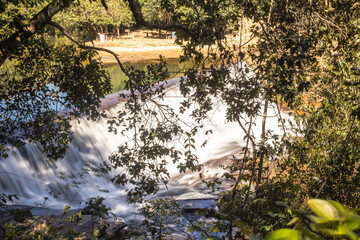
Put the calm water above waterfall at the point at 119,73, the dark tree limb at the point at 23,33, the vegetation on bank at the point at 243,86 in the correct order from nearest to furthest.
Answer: the vegetation on bank at the point at 243,86 → the dark tree limb at the point at 23,33 → the calm water above waterfall at the point at 119,73

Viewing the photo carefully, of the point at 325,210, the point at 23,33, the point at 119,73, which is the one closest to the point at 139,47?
the point at 119,73

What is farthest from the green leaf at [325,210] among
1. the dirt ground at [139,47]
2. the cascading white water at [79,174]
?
the dirt ground at [139,47]

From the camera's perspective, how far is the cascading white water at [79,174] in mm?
7043

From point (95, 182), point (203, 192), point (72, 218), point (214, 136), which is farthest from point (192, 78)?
point (214, 136)

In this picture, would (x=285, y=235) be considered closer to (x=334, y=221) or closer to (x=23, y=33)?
(x=334, y=221)

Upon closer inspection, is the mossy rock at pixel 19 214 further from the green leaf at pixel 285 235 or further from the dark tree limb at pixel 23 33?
the green leaf at pixel 285 235

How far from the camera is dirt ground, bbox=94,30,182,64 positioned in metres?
23.4

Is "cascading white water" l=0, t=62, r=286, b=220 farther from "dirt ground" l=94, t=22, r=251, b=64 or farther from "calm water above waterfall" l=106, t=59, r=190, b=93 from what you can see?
"dirt ground" l=94, t=22, r=251, b=64

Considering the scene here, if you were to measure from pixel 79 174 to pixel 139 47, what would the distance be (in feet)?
68.5

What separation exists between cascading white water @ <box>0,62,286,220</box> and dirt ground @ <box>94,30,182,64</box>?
1218 centimetres

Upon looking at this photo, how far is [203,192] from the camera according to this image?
8156 mm

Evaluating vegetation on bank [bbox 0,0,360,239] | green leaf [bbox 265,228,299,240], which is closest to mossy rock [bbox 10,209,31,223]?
vegetation on bank [bbox 0,0,360,239]

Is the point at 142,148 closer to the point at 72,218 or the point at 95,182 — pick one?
the point at 72,218

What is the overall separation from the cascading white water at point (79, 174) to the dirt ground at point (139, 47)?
12183 mm
